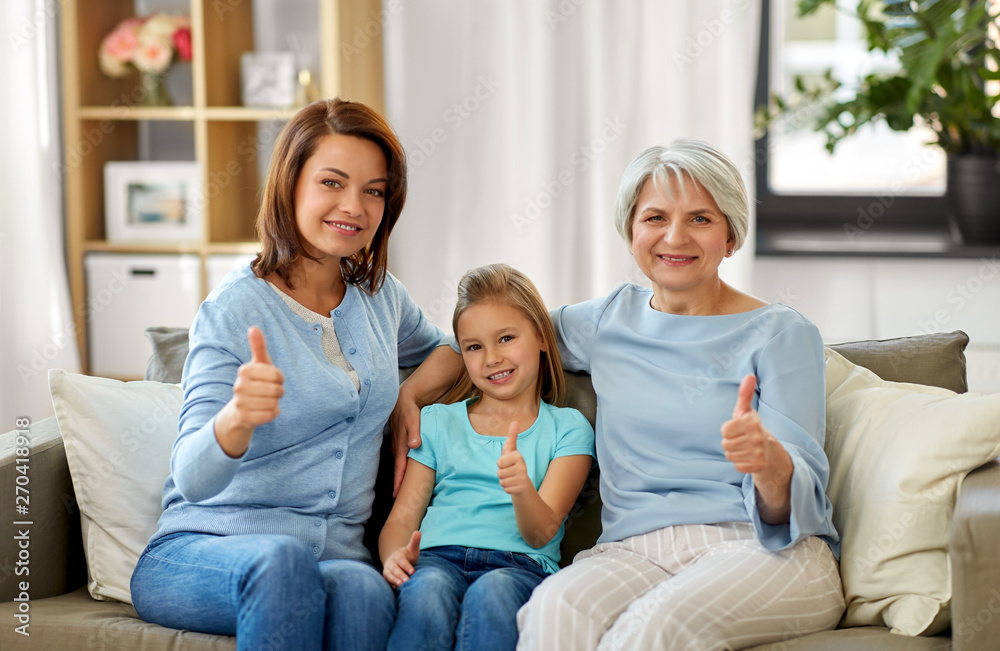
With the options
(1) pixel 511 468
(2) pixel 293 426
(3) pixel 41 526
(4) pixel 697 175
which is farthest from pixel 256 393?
(4) pixel 697 175

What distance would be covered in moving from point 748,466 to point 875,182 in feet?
7.32

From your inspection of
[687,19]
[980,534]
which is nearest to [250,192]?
[687,19]

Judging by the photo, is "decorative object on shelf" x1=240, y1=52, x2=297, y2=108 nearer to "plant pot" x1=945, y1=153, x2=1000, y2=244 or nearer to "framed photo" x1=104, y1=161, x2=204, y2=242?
"framed photo" x1=104, y1=161, x2=204, y2=242

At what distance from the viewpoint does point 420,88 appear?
10.7ft

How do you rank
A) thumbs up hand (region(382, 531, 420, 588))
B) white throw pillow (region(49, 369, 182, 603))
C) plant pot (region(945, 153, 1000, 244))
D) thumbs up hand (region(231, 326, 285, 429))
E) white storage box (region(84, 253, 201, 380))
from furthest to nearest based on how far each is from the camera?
1. white storage box (region(84, 253, 201, 380))
2. plant pot (region(945, 153, 1000, 244))
3. white throw pillow (region(49, 369, 182, 603))
4. thumbs up hand (region(382, 531, 420, 588))
5. thumbs up hand (region(231, 326, 285, 429))

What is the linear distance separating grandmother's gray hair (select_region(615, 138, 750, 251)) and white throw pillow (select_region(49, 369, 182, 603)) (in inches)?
35.5

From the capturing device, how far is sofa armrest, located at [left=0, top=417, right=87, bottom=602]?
156 centimetres

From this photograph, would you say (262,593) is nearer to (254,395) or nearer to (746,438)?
(254,395)

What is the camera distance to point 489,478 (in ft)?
5.31

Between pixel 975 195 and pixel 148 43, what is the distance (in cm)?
257

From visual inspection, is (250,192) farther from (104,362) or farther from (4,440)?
(4,440)

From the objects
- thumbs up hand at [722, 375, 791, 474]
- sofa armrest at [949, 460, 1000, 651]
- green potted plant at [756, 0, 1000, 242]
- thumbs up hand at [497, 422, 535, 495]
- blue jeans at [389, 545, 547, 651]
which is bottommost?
blue jeans at [389, 545, 547, 651]

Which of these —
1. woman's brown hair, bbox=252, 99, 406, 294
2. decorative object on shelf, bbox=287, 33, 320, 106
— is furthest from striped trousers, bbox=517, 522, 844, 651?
decorative object on shelf, bbox=287, 33, 320, 106

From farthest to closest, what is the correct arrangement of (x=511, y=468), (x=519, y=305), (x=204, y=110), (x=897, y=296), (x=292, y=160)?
→ (x=204, y=110) → (x=897, y=296) → (x=519, y=305) → (x=292, y=160) → (x=511, y=468)
